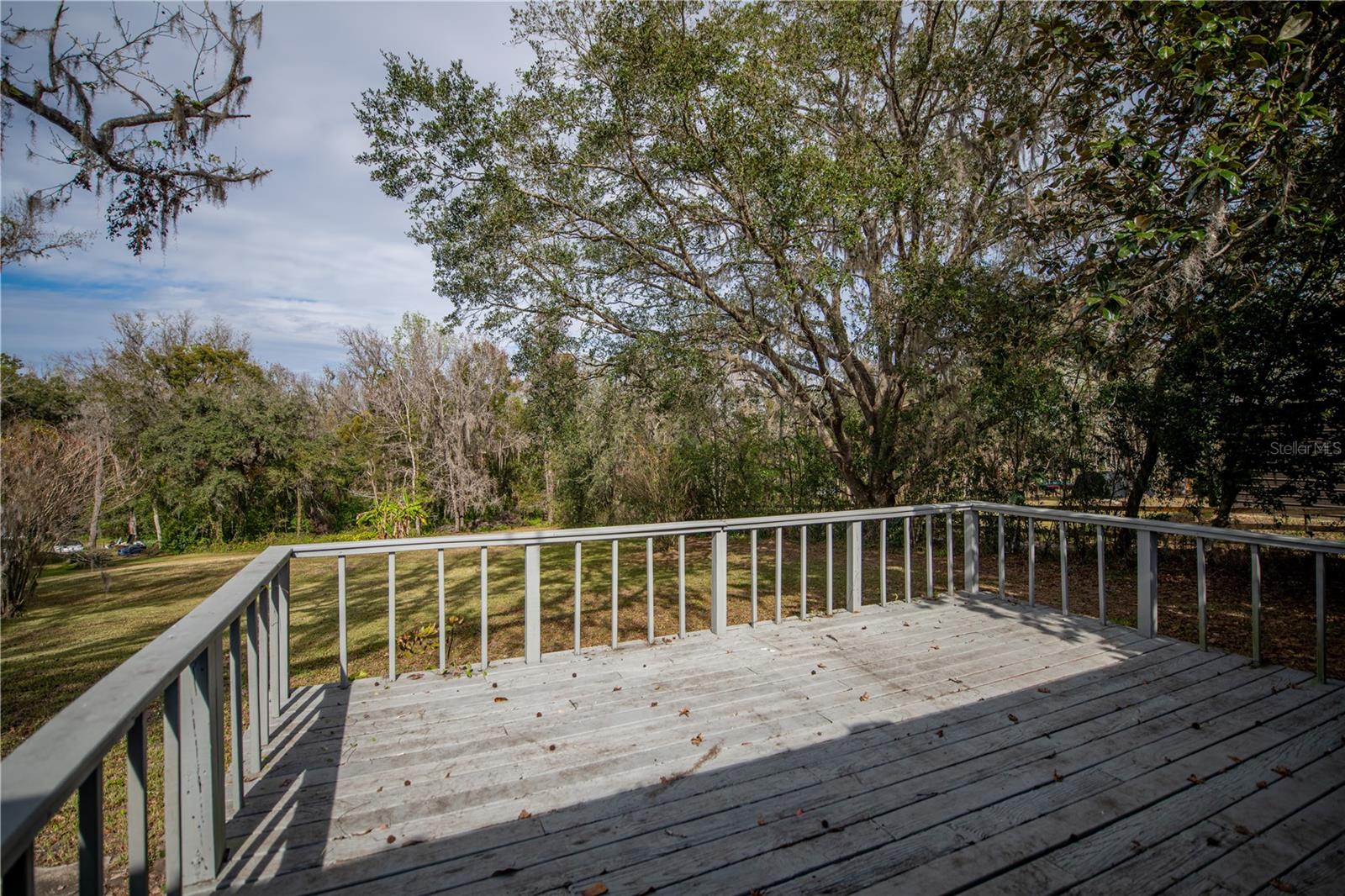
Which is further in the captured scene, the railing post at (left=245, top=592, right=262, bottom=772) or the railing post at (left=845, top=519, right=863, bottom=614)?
the railing post at (left=845, top=519, right=863, bottom=614)

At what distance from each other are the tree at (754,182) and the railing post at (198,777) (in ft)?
16.2

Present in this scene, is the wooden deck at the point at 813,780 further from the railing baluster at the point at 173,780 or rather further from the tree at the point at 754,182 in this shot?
the tree at the point at 754,182

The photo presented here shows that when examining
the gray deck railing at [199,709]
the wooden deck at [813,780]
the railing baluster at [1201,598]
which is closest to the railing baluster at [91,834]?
the gray deck railing at [199,709]

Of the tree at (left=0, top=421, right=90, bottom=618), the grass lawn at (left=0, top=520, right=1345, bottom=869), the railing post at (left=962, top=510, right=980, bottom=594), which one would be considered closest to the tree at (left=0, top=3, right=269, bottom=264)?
the tree at (left=0, top=421, right=90, bottom=618)

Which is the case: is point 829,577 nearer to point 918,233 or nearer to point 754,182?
point 754,182

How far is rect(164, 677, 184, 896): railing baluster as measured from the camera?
4.41 feet

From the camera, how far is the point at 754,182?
17.1ft

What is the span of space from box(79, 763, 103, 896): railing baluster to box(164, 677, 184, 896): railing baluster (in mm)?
405

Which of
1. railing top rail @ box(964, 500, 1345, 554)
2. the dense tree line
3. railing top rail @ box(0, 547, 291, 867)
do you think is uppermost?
the dense tree line

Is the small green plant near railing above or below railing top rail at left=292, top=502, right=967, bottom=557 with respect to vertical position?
below

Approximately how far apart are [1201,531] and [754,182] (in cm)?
413

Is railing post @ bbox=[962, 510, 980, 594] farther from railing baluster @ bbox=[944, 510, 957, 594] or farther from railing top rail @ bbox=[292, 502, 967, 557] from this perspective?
railing top rail @ bbox=[292, 502, 967, 557]

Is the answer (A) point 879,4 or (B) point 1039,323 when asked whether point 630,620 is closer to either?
(B) point 1039,323

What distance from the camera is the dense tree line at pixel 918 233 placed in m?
3.69
